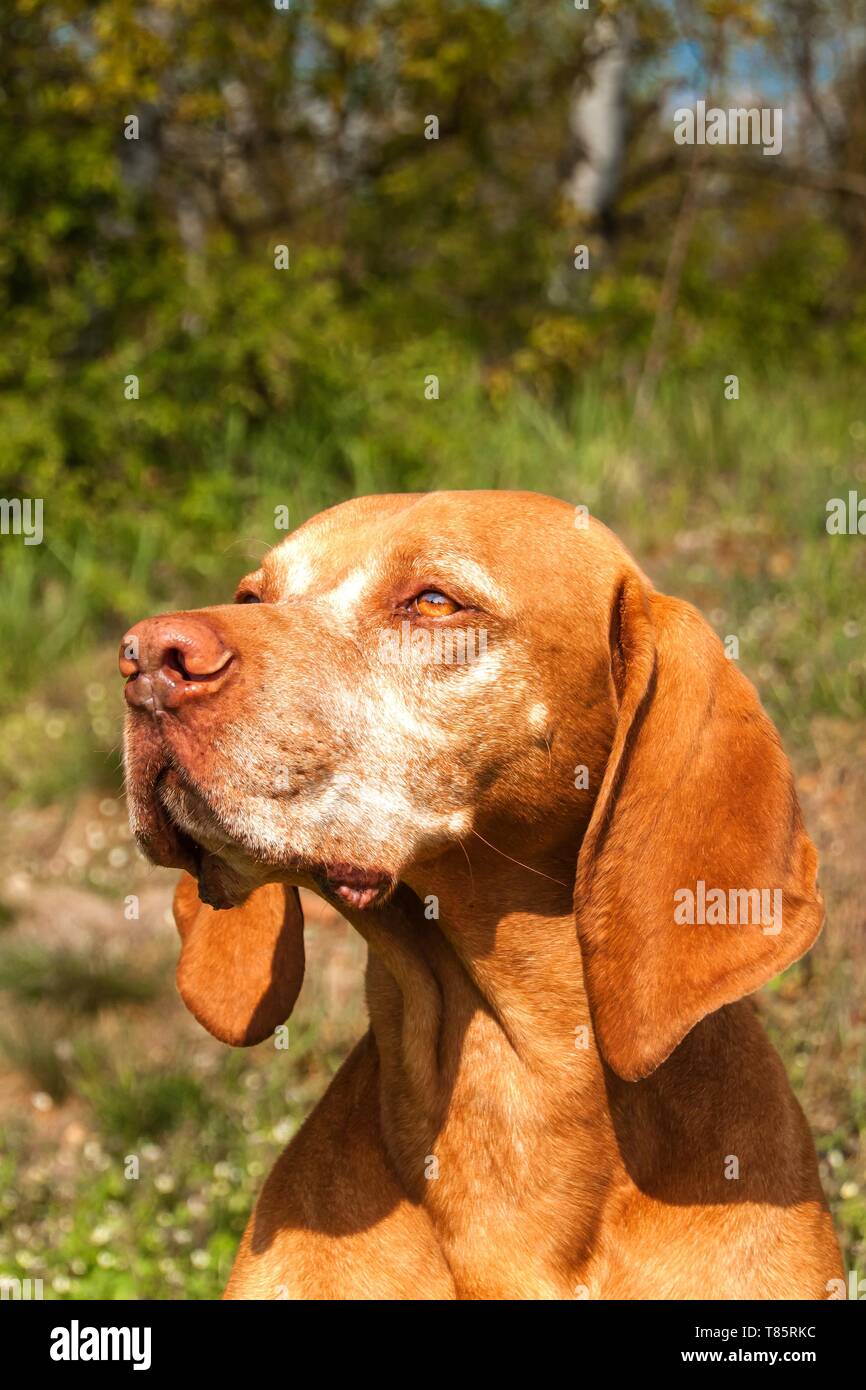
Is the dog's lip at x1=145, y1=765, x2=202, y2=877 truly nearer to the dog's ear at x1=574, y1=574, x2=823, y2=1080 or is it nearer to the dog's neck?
the dog's neck

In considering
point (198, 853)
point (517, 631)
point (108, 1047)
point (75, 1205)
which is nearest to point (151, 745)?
point (198, 853)

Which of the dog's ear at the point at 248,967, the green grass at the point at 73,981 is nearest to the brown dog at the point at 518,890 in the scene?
the dog's ear at the point at 248,967

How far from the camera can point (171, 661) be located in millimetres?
2338

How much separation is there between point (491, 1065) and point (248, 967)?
1.93 ft

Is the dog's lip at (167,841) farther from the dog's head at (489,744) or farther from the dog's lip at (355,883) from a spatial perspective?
the dog's lip at (355,883)

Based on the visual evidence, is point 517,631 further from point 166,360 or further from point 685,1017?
point 166,360

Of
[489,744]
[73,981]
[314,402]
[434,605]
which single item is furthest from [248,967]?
[314,402]

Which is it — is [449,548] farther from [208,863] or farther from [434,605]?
[208,863]

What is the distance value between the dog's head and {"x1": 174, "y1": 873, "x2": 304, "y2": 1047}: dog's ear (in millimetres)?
475

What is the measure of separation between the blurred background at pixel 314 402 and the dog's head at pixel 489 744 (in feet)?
5.42

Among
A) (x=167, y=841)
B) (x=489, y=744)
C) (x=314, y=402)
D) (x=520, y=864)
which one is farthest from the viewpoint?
(x=314, y=402)

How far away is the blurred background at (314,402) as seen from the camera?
15.6 ft

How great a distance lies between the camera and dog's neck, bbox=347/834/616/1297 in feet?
8.75

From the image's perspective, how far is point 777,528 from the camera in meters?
7.08
